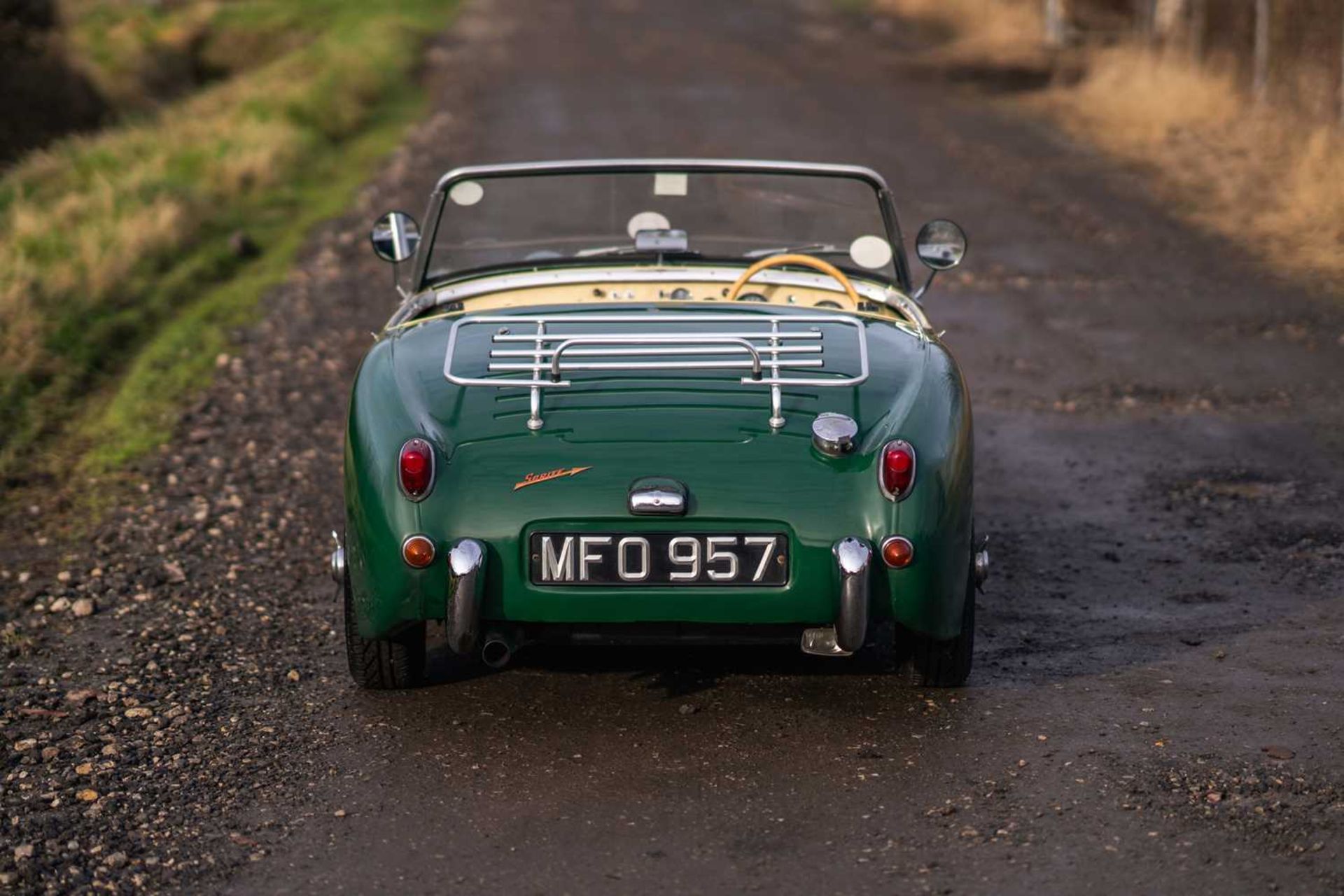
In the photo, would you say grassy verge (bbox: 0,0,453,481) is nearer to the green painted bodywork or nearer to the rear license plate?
the green painted bodywork

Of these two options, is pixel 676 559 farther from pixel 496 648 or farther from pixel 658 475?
pixel 496 648

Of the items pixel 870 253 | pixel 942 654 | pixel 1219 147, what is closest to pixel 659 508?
pixel 942 654

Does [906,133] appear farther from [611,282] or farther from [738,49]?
[611,282]

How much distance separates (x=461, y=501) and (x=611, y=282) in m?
1.49

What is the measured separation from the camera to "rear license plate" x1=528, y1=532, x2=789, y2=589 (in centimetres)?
468

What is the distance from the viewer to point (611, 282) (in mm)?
6023

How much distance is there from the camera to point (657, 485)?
15.4 feet

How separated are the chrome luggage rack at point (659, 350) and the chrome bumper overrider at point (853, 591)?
40 centimetres

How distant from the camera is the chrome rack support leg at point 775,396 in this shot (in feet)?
15.9

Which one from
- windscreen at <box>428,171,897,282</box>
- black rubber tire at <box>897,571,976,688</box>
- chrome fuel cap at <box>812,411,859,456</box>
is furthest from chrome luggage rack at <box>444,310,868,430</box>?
A: windscreen at <box>428,171,897,282</box>

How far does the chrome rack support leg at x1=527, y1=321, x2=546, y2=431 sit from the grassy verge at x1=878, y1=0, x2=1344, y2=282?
26.2ft

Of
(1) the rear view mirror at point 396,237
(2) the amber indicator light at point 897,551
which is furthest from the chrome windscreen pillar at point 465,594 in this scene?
(1) the rear view mirror at point 396,237

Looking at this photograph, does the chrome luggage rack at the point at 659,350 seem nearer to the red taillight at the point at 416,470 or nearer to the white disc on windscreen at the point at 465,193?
the red taillight at the point at 416,470

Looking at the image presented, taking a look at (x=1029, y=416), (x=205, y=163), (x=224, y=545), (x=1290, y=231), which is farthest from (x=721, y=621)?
(x=205, y=163)
